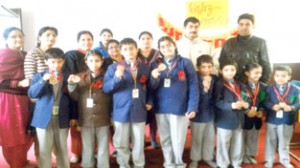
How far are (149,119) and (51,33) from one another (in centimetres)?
146

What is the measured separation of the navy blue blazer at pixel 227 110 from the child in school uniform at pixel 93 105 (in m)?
1.12

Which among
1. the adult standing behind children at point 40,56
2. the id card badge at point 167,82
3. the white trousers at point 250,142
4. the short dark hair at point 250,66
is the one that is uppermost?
the adult standing behind children at point 40,56

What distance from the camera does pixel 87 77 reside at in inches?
103

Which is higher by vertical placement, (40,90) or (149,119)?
(40,90)

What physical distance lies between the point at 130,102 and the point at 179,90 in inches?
19.5

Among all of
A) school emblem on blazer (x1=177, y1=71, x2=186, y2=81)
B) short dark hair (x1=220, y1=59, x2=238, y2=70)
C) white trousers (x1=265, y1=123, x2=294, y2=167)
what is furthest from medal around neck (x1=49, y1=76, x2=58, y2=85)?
white trousers (x1=265, y1=123, x2=294, y2=167)

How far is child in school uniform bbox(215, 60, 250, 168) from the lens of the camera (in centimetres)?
272

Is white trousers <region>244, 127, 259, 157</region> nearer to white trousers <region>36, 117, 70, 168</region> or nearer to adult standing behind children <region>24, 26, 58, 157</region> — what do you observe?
white trousers <region>36, 117, 70, 168</region>

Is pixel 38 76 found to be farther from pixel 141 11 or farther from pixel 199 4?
pixel 199 4

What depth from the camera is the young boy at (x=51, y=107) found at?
2400 mm

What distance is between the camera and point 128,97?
2.56 meters

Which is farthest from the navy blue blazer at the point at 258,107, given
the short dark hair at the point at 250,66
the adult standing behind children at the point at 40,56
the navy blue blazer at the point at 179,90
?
the adult standing behind children at the point at 40,56

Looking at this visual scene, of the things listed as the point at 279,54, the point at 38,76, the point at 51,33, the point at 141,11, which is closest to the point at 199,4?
the point at 141,11

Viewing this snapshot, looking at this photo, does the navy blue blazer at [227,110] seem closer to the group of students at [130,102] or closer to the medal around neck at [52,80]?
the group of students at [130,102]
